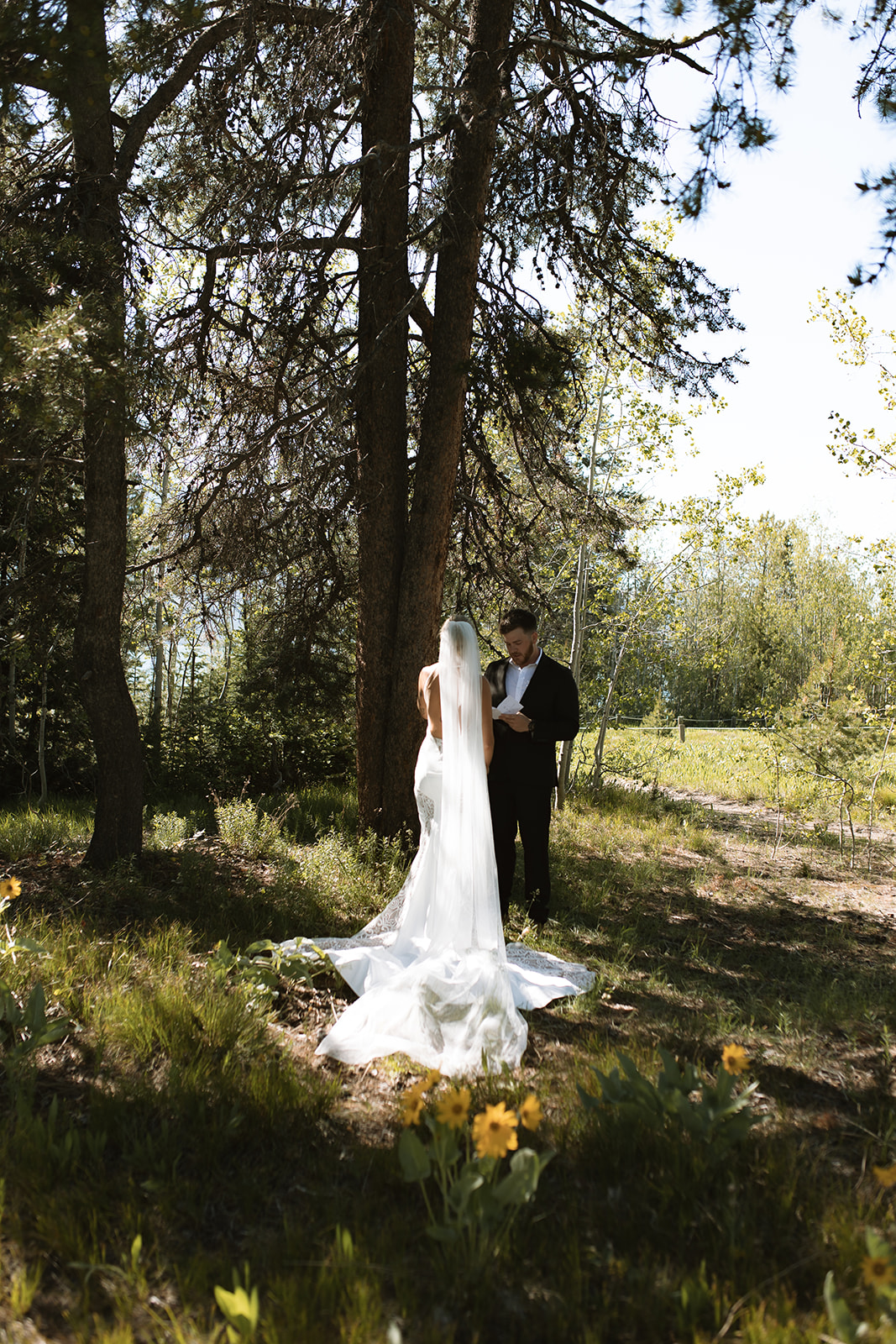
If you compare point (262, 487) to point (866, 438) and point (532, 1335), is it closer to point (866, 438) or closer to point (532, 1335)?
point (532, 1335)

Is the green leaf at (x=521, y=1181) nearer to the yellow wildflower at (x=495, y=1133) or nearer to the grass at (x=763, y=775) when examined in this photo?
the yellow wildflower at (x=495, y=1133)

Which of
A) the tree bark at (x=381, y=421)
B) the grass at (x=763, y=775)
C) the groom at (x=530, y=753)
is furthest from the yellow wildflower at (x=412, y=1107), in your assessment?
the grass at (x=763, y=775)

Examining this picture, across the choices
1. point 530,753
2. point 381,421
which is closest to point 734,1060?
point 530,753

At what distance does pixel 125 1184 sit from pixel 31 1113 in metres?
0.54

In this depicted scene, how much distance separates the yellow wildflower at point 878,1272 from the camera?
6.17 ft

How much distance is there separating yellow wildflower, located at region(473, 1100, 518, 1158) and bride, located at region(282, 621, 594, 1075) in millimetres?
1440

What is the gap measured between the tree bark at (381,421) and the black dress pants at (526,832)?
50.9 inches

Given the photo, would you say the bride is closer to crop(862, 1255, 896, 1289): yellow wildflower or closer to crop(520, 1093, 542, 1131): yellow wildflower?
crop(520, 1093, 542, 1131): yellow wildflower

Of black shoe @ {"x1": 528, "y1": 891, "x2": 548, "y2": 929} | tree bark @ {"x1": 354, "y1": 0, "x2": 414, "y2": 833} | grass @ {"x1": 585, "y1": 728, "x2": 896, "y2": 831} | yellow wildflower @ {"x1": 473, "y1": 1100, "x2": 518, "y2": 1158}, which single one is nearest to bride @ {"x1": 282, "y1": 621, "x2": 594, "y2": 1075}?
black shoe @ {"x1": 528, "y1": 891, "x2": 548, "y2": 929}

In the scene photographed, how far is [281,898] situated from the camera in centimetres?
610

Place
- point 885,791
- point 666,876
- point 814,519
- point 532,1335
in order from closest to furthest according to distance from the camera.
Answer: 1. point 532,1335
2. point 666,876
3. point 885,791
4. point 814,519

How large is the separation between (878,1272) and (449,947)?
3.04m

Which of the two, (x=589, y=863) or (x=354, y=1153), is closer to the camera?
(x=354, y=1153)

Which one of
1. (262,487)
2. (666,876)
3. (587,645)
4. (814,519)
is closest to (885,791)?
(587,645)
